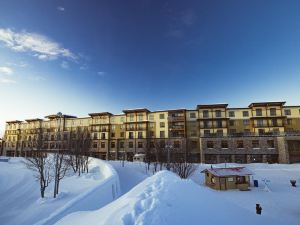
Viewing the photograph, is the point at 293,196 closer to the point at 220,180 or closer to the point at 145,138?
the point at 220,180

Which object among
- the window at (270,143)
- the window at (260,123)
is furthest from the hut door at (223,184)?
the window at (260,123)

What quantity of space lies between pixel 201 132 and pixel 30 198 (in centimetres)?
4737

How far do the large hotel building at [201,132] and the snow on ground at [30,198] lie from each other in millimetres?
11806

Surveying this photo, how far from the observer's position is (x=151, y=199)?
6.44 meters

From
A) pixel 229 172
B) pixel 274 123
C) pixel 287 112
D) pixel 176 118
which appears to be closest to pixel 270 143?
pixel 274 123

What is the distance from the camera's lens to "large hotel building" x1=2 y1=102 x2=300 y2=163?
54.3 meters

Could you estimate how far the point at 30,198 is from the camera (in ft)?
79.0

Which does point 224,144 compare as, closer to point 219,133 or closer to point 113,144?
point 219,133

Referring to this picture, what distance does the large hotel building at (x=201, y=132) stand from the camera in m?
54.3

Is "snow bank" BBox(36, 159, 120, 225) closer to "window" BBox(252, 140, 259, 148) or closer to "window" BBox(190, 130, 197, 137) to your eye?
"window" BBox(252, 140, 259, 148)

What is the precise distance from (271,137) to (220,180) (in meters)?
29.0

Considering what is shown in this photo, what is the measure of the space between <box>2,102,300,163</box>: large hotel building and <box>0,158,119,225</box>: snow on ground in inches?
465

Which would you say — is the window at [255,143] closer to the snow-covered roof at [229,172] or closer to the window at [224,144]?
the window at [224,144]

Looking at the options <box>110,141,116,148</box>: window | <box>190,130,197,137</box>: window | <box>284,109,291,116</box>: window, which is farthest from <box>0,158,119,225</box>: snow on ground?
<box>284,109,291,116</box>: window
